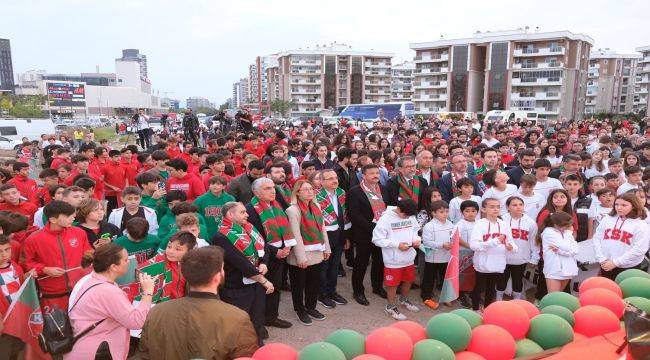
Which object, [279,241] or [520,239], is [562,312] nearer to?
[520,239]

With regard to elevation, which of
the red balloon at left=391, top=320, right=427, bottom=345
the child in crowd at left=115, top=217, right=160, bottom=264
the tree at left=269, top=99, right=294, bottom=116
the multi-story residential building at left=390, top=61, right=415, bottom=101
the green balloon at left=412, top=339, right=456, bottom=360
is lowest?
the red balloon at left=391, top=320, right=427, bottom=345

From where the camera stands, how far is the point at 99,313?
9.82 feet

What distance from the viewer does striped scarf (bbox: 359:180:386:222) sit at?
5.55 meters

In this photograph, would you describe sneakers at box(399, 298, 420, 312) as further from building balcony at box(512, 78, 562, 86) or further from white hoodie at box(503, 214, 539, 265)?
building balcony at box(512, 78, 562, 86)

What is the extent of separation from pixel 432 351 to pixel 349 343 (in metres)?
0.51

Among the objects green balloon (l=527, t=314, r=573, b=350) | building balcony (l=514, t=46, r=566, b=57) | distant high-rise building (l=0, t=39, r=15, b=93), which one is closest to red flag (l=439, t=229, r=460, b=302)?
green balloon (l=527, t=314, r=573, b=350)

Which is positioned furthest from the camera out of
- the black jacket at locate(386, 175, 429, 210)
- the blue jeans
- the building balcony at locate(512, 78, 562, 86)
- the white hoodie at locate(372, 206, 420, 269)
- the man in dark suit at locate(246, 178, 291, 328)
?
the building balcony at locate(512, 78, 562, 86)

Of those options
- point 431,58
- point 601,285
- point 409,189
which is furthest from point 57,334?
point 431,58

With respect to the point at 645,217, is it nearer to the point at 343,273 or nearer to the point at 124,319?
the point at 343,273

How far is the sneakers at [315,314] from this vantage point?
512 cm

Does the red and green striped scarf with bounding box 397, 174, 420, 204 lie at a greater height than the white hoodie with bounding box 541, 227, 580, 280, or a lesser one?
greater

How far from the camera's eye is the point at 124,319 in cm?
295

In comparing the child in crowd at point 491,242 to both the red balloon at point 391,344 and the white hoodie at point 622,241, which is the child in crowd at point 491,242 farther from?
the red balloon at point 391,344

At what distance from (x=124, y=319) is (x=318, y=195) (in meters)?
2.82
